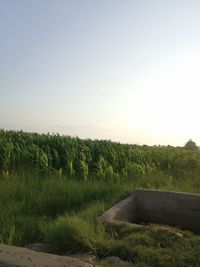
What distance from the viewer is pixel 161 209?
659 cm

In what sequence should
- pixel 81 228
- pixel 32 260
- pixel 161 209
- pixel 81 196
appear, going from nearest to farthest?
pixel 32 260, pixel 81 228, pixel 161 209, pixel 81 196

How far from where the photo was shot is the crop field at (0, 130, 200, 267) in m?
4.39

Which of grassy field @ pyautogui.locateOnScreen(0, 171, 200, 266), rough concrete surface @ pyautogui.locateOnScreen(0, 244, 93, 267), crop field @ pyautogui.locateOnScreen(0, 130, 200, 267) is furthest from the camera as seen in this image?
crop field @ pyautogui.locateOnScreen(0, 130, 200, 267)

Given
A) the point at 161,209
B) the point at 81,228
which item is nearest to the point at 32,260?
the point at 81,228

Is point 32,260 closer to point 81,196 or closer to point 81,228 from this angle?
point 81,228

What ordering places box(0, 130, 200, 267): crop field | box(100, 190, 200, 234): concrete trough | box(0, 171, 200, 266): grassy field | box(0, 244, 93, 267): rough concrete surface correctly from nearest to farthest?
box(0, 244, 93, 267): rough concrete surface < box(0, 171, 200, 266): grassy field < box(0, 130, 200, 267): crop field < box(100, 190, 200, 234): concrete trough

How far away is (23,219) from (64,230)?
1.08 m

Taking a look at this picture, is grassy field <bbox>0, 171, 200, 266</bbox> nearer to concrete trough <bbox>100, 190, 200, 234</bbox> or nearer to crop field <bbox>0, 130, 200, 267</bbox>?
crop field <bbox>0, 130, 200, 267</bbox>

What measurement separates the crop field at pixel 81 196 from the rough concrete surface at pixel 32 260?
2.37 feet

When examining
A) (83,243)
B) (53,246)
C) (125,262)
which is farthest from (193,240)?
(53,246)

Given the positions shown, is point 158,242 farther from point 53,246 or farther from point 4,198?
point 4,198

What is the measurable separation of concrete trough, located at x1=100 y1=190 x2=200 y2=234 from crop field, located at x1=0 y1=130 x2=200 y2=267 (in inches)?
11.4

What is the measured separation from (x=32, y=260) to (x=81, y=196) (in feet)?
11.3

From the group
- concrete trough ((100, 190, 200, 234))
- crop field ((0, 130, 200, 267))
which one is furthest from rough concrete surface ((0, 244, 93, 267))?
concrete trough ((100, 190, 200, 234))
